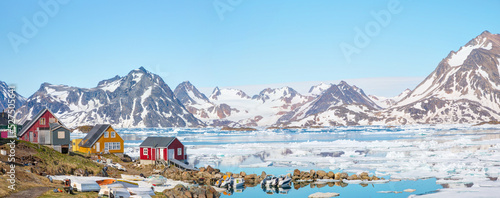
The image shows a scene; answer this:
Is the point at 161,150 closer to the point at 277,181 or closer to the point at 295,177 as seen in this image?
the point at 295,177

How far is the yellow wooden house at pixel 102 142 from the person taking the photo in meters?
65.6

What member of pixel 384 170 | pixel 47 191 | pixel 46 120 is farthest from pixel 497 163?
pixel 46 120

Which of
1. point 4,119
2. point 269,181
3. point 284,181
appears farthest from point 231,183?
point 4,119

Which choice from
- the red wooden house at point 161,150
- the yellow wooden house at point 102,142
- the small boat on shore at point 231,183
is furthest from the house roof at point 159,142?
the small boat on shore at point 231,183

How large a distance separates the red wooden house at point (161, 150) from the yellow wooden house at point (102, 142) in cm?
866

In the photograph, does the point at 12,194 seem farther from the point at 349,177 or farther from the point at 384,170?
the point at 384,170

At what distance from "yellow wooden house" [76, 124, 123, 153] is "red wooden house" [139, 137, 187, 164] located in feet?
28.4

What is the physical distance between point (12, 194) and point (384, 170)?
124ft

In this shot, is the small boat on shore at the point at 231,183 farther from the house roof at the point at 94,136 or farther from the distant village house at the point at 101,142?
the house roof at the point at 94,136

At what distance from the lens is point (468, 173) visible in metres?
46.8

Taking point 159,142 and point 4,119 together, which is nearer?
point 159,142

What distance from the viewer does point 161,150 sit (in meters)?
59.2

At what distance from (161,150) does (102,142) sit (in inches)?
471

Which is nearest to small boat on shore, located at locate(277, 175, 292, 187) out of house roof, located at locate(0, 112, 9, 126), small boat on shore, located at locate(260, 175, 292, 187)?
small boat on shore, located at locate(260, 175, 292, 187)
